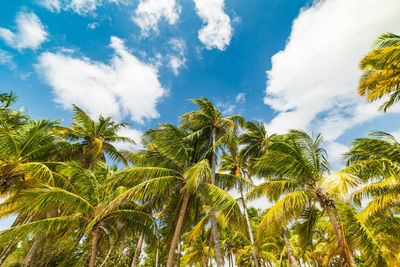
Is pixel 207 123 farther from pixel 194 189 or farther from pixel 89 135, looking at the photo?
pixel 89 135

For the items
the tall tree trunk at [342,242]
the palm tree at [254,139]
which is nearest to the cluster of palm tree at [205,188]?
the tall tree trunk at [342,242]

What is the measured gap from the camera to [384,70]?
25.8 feet

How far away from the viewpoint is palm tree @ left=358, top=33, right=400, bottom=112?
657cm

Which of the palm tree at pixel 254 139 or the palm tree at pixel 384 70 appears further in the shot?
the palm tree at pixel 254 139

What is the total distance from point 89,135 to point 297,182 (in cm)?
1367

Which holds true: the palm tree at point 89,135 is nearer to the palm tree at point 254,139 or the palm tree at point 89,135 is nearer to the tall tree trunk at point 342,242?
the palm tree at point 254,139

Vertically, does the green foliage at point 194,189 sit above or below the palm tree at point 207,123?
below

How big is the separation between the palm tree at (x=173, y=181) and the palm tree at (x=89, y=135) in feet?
15.7

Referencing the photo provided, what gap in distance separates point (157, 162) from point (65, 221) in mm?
4652

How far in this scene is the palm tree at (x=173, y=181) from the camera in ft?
25.7

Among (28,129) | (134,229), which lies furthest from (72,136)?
(134,229)

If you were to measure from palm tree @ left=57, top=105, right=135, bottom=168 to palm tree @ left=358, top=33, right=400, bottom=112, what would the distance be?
15011mm

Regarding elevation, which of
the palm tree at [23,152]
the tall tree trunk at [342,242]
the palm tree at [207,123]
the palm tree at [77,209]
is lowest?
the tall tree trunk at [342,242]

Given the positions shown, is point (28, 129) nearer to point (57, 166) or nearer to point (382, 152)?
point (57, 166)
